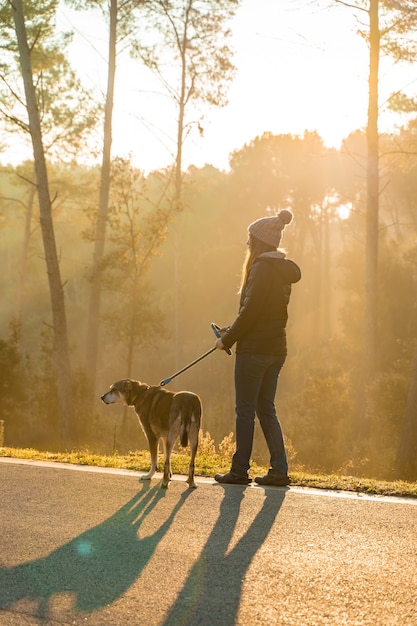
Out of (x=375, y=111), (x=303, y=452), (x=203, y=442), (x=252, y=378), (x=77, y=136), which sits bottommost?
(x=303, y=452)

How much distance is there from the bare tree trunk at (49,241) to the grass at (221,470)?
29.9 feet

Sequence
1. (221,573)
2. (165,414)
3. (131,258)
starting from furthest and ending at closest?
(131,258) → (165,414) → (221,573)

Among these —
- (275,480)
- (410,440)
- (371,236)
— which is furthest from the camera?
(371,236)

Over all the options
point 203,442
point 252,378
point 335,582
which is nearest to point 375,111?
point 203,442

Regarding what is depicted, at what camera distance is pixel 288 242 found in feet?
171

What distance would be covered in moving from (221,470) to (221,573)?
393 centimetres

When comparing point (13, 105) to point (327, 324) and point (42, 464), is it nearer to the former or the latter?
point (327, 324)

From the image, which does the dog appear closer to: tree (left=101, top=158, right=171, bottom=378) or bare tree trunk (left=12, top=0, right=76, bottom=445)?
bare tree trunk (left=12, top=0, right=76, bottom=445)

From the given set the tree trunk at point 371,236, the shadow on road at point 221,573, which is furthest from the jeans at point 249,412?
the tree trunk at point 371,236

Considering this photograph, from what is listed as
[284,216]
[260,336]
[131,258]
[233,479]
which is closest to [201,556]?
[233,479]

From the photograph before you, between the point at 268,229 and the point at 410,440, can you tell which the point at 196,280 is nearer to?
the point at 410,440

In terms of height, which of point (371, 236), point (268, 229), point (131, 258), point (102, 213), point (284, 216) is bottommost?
point (268, 229)

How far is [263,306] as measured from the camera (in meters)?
7.59

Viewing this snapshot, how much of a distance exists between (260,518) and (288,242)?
46.9 m
